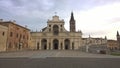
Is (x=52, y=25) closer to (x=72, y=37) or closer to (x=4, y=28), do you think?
(x=72, y=37)

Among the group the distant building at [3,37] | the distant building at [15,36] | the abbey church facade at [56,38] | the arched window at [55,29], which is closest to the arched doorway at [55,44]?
the abbey church facade at [56,38]

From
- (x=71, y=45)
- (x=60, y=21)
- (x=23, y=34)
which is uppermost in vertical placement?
(x=60, y=21)

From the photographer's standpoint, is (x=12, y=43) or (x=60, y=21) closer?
(x=12, y=43)

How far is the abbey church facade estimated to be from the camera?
72.3 m

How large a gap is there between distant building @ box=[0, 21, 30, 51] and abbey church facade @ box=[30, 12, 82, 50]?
1319 cm

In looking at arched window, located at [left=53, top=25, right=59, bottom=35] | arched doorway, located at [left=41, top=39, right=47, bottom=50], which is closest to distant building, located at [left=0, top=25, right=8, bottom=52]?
arched doorway, located at [left=41, top=39, right=47, bottom=50]

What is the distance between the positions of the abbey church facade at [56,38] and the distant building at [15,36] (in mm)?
13185

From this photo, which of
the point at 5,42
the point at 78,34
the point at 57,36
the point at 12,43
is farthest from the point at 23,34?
the point at 78,34

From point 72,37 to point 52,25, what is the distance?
1008cm

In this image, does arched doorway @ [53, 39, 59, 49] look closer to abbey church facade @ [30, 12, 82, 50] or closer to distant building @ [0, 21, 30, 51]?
abbey church facade @ [30, 12, 82, 50]

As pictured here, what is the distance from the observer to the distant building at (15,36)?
4533cm

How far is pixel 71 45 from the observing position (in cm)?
7219

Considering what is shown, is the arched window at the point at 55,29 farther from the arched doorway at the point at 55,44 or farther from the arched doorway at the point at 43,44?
the arched doorway at the point at 43,44

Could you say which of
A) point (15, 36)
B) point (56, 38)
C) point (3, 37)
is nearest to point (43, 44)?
point (56, 38)
